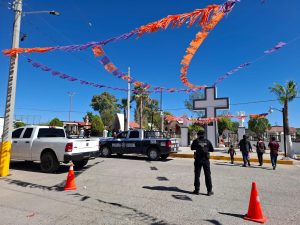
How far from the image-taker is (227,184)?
9.12 metres

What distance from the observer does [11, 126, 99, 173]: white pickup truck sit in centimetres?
1075

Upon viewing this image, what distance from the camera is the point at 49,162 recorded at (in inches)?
436

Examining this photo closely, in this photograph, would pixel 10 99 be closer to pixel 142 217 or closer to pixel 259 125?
pixel 142 217

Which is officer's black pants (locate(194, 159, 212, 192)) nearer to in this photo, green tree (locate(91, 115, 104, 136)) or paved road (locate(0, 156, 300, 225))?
paved road (locate(0, 156, 300, 225))

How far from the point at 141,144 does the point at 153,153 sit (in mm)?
1009

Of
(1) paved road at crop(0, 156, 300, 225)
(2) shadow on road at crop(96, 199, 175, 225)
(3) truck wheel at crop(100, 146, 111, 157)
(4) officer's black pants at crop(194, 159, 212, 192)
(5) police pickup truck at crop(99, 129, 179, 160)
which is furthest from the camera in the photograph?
(3) truck wheel at crop(100, 146, 111, 157)

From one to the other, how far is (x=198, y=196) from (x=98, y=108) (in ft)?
283

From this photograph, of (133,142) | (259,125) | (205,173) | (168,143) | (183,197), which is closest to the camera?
(183,197)

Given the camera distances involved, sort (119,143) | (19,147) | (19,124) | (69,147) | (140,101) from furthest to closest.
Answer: (19,124) < (140,101) < (119,143) < (19,147) < (69,147)

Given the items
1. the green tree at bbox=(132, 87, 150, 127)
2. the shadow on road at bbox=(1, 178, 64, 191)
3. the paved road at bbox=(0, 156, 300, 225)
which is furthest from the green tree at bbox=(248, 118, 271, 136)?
the shadow on road at bbox=(1, 178, 64, 191)

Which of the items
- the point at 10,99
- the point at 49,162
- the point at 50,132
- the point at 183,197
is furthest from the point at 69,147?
the point at 183,197

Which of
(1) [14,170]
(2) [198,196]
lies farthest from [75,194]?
(1) [14,170]

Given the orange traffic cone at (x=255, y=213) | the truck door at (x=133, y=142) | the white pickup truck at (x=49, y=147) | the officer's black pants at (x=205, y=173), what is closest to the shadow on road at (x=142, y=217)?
the orange traffic cone at (x=255, y=213)

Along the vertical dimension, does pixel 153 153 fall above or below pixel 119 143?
below
